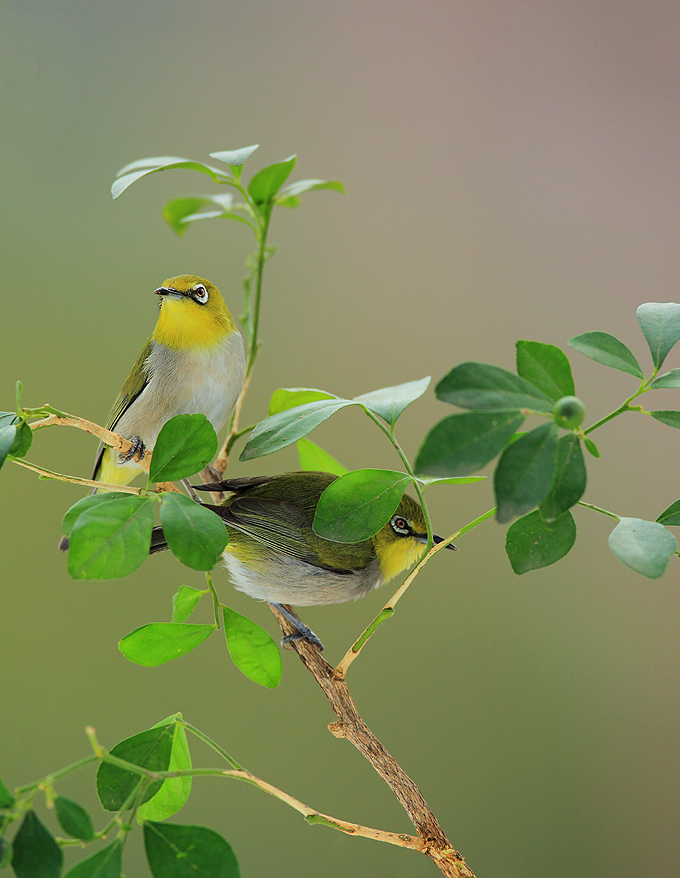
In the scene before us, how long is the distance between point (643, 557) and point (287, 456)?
157 centimetres

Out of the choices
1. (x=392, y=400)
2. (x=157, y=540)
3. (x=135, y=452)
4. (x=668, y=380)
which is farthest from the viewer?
(x=135, y=452)

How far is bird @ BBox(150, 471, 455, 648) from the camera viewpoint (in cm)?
81

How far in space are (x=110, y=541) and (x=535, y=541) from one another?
33 cm

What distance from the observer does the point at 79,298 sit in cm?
199

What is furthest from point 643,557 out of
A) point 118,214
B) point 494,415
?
point 118,214

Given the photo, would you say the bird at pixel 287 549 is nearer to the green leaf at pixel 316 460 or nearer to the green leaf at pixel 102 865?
the green leaf at pixel 316 460

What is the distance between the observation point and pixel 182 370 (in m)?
0.96

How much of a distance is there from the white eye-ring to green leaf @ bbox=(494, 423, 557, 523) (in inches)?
26.7

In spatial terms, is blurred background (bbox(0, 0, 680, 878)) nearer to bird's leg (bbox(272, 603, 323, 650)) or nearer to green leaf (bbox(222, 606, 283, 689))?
bird's leg (bbox(272, 603, 323, 650))

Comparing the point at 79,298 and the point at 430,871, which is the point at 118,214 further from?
the point at 430,871

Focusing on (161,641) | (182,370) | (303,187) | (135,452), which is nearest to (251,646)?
(161,641)

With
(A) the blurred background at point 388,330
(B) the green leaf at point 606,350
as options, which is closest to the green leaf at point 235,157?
(B) the green leaf at point 606,350

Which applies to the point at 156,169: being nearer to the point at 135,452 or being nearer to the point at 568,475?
the point at 135,452

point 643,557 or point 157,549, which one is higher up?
point 643,557
